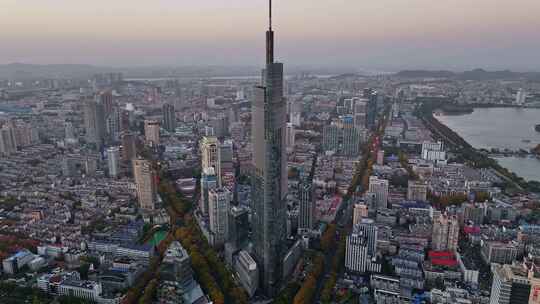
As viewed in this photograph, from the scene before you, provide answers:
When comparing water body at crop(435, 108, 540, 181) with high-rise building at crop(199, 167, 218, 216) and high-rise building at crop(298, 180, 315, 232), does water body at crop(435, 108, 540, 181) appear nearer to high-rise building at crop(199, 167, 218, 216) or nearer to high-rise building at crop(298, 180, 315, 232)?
high-rise building at crop(298, 180, 315, 232)

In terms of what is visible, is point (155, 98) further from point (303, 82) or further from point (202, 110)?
point (303, 82)

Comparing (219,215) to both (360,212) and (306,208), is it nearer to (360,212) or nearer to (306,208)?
(306,208)

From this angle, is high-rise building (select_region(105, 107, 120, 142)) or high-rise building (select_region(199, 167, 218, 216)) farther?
high-rise building (select_region(105, 107, 120, 142))

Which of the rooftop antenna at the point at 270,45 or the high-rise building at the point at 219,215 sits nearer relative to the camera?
the rooftop antenna at the point at 270,45

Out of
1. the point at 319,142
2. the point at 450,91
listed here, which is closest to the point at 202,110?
the point at 319,142

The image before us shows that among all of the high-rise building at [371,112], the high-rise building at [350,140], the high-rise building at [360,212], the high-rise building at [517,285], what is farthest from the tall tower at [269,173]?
the high-rise building at [371,112]

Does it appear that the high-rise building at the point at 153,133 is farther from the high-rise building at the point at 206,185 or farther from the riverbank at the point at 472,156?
the riverbank at the point at 472,156

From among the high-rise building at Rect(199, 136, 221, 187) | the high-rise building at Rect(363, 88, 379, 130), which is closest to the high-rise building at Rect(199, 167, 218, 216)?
the high-rise building at Rect(199, 136, 221, 187)
